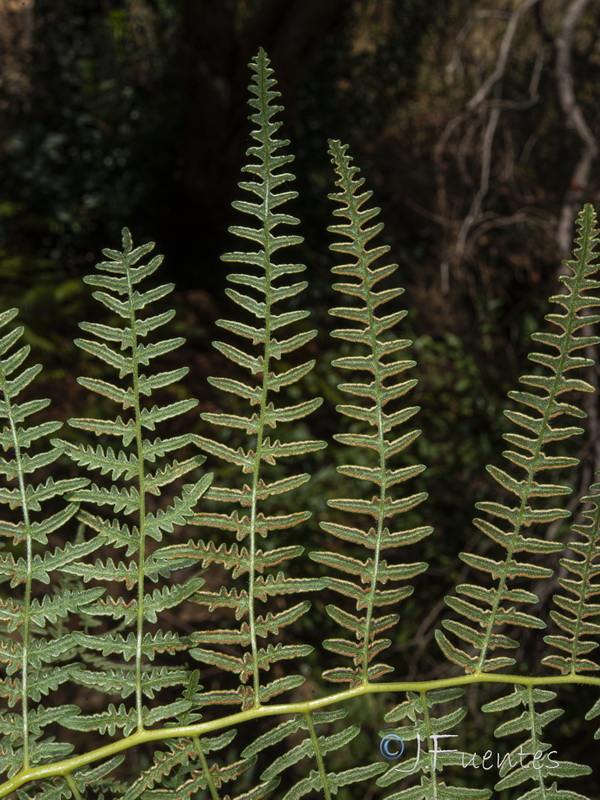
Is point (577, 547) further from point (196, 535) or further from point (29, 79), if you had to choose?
point (29, 79)

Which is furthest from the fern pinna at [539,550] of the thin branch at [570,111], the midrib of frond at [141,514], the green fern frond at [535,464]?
the thin branch at [570,111]

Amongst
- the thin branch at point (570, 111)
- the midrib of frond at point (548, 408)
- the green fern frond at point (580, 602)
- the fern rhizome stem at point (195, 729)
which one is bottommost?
the fern rhizome stem at point (195, 729)

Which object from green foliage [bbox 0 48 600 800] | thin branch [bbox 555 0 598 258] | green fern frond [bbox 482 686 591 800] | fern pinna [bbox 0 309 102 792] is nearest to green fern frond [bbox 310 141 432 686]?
green foliage [bbox 0 48 600 800]

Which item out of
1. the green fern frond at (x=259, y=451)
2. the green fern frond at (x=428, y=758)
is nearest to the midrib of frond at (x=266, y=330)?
the green fern frond at (x=259, y=451)

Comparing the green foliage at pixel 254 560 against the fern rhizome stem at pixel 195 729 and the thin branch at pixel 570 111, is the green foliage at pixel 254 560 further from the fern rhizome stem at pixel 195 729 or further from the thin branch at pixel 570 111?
the thin branch at pixel 570 111

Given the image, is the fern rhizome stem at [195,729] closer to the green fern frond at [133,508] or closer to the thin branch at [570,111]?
the green fern frond at [133,508]

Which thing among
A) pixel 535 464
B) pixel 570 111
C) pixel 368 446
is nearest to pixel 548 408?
pixel 535 464

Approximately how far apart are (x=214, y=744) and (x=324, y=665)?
2336 millimetres

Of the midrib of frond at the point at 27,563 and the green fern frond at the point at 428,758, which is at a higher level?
the midrib of frond at the point at 27,563

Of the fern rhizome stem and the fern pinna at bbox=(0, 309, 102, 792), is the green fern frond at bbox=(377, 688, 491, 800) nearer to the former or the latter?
the fern rhizome stem

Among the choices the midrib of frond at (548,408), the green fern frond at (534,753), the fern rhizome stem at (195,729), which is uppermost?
the midrib of frond at (548,408)

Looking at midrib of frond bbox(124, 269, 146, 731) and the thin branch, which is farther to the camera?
the thin branch

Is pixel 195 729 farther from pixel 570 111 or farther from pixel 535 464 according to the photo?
pixel 570 111

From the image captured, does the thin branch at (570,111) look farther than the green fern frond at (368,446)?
Yes
